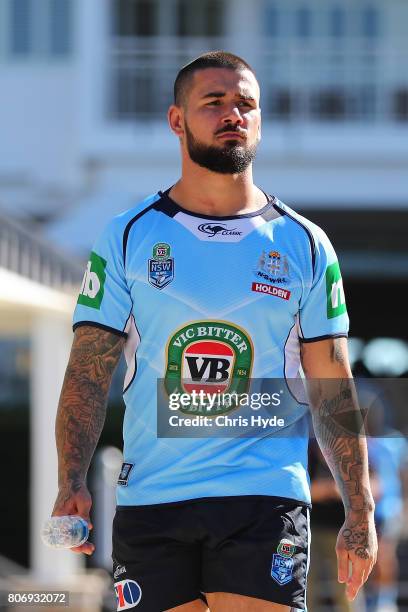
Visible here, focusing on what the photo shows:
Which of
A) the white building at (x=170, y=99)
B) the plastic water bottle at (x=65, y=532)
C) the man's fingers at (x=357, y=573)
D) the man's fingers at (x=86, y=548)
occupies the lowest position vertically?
the man's fingers at (x=357, y=573)

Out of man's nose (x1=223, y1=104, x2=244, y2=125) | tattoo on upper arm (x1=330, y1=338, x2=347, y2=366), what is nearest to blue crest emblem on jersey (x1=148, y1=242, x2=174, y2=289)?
man's nose (x1=223, y1=104, x2=244, y2=125)

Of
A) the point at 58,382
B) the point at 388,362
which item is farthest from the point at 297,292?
the point at 388,362

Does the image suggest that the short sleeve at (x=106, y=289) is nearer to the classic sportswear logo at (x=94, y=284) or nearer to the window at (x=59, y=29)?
the classic sportswear logo at (x=94, y=284)

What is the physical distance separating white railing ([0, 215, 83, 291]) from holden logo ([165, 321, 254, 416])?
431cm

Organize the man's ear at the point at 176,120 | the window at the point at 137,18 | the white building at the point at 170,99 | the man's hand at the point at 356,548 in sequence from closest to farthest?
1. the man's hand at the point at 356,548
2. the man's ear at the point at 176,120
3. the white building at the point at 170,99
4. the window at the point at 137,18

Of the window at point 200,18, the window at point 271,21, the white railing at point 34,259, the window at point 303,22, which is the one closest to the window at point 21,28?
the window at point 200,18

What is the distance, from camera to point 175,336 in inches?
142

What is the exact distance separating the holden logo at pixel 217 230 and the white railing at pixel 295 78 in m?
13.7

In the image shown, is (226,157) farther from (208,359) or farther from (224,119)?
(208,359)

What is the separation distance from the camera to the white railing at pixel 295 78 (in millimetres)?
17469

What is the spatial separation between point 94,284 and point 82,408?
1.09 feet

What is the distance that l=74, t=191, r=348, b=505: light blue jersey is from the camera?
11.7 ft

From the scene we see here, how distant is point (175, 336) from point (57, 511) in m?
0.54

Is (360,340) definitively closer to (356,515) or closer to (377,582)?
(377,582)
